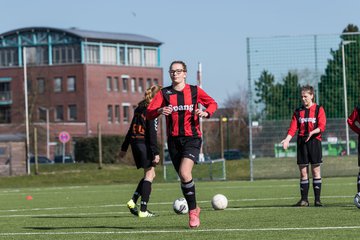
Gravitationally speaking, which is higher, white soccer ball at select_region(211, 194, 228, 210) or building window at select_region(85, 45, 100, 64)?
building window at select_region(85, 45, 100, 64)

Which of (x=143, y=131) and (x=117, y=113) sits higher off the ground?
(x=117, y=113)

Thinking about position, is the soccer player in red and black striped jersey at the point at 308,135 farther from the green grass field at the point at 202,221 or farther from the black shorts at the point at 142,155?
the black shorts at the point at 142,155

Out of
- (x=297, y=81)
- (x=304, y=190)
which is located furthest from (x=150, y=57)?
(x=304, y=190)

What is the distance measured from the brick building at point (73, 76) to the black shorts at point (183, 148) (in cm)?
8477

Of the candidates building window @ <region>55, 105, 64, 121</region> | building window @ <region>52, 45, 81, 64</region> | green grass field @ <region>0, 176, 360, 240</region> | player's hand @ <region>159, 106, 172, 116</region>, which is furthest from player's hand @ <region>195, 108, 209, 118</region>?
building window @ <region>55, 105, 64, 121</region>

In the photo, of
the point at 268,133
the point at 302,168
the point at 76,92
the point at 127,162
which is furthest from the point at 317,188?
the point at 76,92

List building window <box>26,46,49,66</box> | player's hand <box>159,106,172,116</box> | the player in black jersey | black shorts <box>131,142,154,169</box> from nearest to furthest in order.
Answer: player's hand <box>159,106,172,116</box> → the player in black jersey → black shorts <box>131,142,154,169</box> → building window <box>26,46,49,66</box>

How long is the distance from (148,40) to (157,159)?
9361cm

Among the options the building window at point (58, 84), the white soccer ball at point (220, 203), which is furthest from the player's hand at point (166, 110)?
the building window at point (58, 84)

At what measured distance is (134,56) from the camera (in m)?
107

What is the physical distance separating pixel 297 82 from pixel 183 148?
2076cm

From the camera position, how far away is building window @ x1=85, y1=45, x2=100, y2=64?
10100 centimetres

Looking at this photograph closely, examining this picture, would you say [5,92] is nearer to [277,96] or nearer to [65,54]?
[65,54]

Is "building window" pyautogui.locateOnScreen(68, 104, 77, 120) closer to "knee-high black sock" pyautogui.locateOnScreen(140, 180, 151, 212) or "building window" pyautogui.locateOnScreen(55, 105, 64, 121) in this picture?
"building window" pyautogui.locateOnScreen(55, 105, 64, 121)
